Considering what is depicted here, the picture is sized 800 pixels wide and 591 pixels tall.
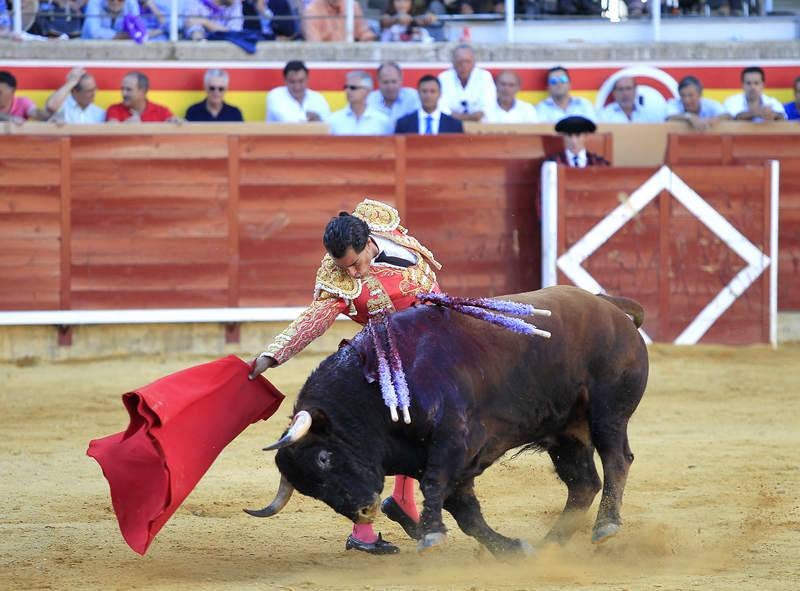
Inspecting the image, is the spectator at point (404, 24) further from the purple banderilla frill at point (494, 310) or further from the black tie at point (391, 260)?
the purple banderilla frill at point (494, 310)

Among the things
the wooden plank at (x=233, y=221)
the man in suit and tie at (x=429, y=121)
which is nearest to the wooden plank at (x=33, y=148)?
the wooden plank at (x=233, y=221)

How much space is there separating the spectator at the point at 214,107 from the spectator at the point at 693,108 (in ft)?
9.37

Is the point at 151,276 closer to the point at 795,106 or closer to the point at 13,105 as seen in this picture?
the point at 13,105

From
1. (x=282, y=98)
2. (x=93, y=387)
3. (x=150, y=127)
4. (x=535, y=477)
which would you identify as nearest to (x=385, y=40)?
(x=282, y=98)

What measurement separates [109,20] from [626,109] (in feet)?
11.4

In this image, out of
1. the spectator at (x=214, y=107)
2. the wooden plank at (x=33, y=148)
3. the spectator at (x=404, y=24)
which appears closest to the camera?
the wooden plank at (x=33, y=148)

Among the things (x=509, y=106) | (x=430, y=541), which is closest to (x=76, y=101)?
(x=509, y=106)

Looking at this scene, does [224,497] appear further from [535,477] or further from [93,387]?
[93,387]

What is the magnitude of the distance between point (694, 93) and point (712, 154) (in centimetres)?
47

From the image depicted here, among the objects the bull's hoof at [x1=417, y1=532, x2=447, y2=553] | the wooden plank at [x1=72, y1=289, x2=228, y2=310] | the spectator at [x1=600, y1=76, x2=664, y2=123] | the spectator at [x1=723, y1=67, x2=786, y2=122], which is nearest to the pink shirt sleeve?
the wooden plank at [x1=72, y1=289, x2=228, y2=310]

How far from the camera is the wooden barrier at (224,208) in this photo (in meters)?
8.57

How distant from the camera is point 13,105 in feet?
28.9

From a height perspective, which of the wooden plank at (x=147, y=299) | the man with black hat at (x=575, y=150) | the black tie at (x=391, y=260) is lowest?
the wooden plank at (x=147, y=299)

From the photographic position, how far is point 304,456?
12.8ft
